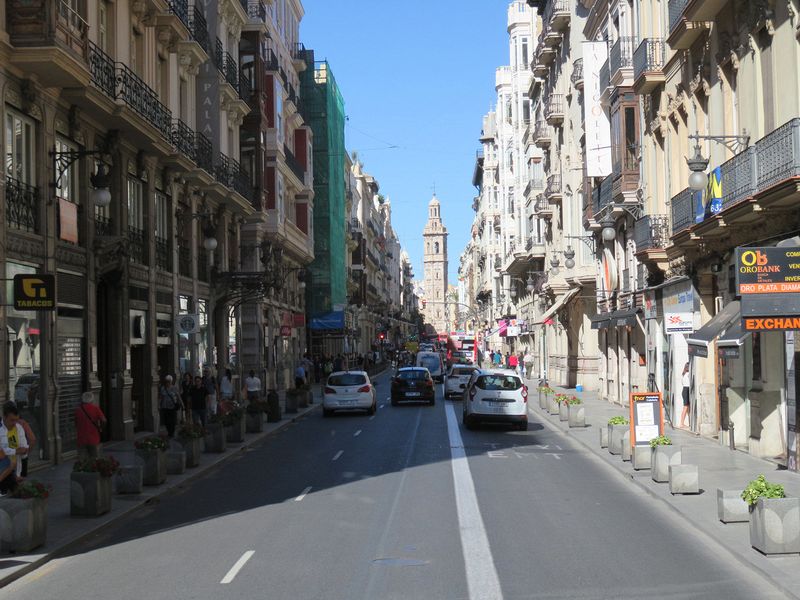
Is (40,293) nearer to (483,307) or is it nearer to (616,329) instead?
(616,329)

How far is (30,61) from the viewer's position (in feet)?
64.5

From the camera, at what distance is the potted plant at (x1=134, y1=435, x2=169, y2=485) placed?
17688 mm

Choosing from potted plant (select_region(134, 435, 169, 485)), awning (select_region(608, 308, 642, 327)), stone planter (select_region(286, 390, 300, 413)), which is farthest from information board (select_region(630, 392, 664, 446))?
stone planter (select_region(286, 390, 300, 413))

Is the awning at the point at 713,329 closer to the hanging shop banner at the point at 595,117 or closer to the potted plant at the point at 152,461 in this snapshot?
the potted plant at the point at 152,461

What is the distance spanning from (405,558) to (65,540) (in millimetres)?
4174

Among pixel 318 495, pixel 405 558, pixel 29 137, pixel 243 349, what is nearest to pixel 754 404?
pixel 318 495

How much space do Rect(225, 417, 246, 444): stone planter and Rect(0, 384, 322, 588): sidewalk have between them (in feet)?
0.84

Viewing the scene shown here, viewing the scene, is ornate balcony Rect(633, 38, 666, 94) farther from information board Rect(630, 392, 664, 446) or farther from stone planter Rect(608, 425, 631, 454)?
information board Rect(630, 392, 664, 446)

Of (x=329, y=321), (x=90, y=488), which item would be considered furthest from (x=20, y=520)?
(x=329, y=321)

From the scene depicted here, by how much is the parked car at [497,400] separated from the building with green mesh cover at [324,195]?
36.4m

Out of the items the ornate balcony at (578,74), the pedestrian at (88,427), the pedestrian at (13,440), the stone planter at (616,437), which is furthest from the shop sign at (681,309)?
the ornate balcony at (578,74)

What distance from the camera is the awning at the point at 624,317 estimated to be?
33312 mm

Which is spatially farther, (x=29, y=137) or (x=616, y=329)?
(x=616, y=329)

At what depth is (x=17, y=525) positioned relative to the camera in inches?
465
